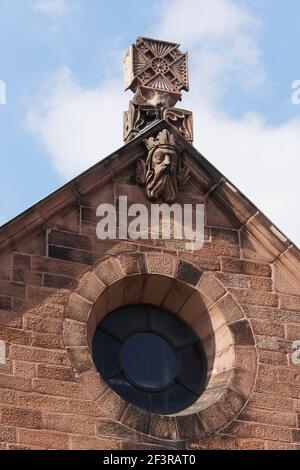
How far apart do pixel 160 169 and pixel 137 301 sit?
162cm

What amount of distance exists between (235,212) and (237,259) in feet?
2.14

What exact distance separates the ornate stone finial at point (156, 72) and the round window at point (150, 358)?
292 centimetres

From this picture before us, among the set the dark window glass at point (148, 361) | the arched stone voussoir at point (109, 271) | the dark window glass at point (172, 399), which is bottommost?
the dark window glass at point (172, 399)

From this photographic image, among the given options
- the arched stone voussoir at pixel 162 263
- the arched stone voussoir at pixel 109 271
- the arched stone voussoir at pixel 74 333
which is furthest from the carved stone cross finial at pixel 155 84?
the arched stone voussoir at pixel 74 333

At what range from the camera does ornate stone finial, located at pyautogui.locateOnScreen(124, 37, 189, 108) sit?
882 inches

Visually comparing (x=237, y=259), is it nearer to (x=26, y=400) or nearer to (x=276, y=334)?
(x=276, y=334)

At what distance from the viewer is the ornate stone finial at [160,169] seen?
69.7 feet

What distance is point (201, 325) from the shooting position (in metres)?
21.0

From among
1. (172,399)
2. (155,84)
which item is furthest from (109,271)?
(155,84)

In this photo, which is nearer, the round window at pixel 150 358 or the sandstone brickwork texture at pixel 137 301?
the sandstone brickwork texture at pixel 137 301

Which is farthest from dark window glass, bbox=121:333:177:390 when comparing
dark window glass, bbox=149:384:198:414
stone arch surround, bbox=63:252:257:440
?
stone arch surround, bbox=63:252:257:440

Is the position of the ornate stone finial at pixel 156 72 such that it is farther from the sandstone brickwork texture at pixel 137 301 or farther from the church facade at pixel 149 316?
the sandstone brickwork texture at pixel 137 301

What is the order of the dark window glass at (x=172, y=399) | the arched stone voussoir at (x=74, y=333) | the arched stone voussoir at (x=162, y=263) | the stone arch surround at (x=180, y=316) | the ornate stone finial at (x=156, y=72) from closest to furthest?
the stone arch surround at (x=180, y=316) → the arched stone voussoir at (x=74, y=333) → the dark window glass at (x=172, y=399) → the arched stone voussoir at (x=162, y=263) → the ornate stone finial at (x=156, y=72)
